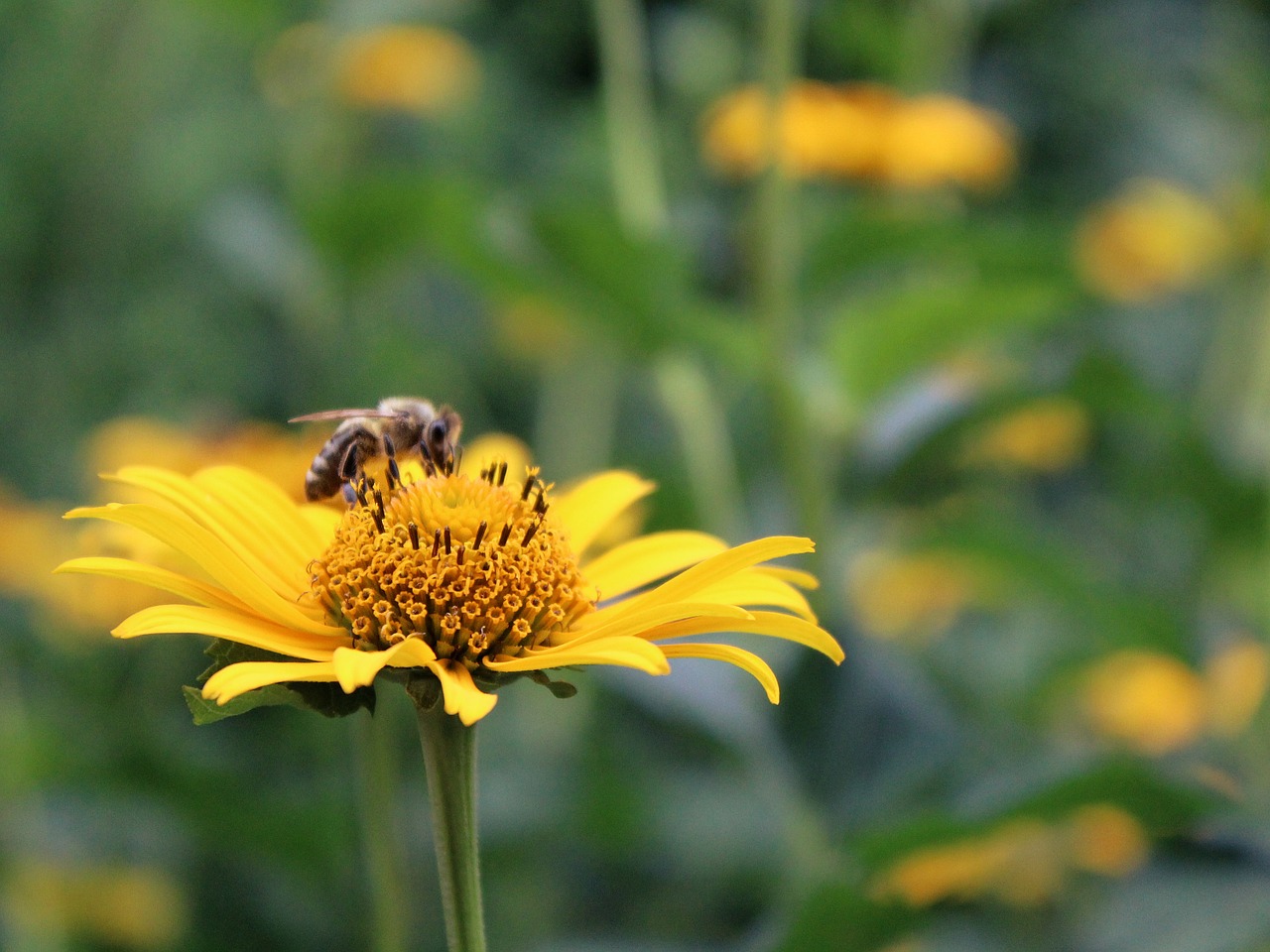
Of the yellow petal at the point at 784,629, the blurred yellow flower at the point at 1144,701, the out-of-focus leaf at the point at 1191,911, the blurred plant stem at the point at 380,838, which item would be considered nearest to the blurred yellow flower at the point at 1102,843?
the blurred yellow flower at the point at 1144,701

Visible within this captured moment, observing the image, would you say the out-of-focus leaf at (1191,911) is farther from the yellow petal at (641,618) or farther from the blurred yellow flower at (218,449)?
the blurred yellow flower at (218,449)

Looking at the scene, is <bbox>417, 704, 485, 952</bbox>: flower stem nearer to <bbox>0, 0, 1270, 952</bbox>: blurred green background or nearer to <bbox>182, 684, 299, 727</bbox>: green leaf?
<bbox>182, 684, 299, 727</bbox>: green leaf

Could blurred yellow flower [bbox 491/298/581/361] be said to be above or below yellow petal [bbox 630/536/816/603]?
above

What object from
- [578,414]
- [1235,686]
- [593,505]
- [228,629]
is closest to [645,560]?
[593,505]

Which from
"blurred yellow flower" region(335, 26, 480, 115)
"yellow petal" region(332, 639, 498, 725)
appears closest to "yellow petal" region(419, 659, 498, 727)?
"yellow petal" region(332, 639, 498, 725)

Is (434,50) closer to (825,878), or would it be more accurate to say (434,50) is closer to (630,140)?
(630,140)

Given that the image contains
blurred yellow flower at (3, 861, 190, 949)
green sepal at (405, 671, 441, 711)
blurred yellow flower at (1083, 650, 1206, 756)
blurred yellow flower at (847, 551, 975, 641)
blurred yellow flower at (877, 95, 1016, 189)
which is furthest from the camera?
blurred yellow flower at (847, 551, 975, 641)
